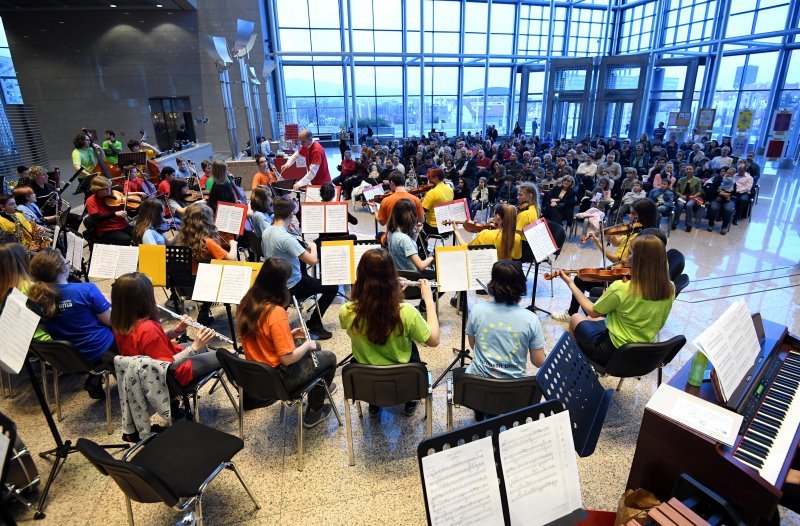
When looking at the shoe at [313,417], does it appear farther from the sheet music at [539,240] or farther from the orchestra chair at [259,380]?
the sheet music at [539,240]

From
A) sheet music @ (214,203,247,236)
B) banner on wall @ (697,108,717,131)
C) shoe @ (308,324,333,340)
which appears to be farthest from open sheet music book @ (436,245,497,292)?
banner on wall @ (697,108,717,131)

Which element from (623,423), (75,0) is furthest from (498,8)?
(623,423)

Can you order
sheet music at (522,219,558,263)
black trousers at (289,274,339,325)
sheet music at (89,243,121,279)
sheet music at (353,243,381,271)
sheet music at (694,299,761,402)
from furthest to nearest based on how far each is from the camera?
black trousers at (289,274,339,325) < sheet music at (522,219,558,263) < sheet music at (353,243,381,271) < sheet music at (89,243,121,279) < sheet music at (694,299,761,402)

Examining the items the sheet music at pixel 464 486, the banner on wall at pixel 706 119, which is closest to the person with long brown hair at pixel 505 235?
the sheet music at pixel 464 486

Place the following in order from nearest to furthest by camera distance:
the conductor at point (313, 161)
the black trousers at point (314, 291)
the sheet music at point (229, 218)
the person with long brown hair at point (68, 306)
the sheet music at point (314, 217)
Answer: the person with long brown hair at point (68, 306) → the black trousers at point (314, 291) → the sheet music at point (229, 218) → the sheet music at point (314, 217) → the conductor at point (313, 161)

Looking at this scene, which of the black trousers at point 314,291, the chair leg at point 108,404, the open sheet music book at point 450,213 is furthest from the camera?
the open sheet music book at point 450,213

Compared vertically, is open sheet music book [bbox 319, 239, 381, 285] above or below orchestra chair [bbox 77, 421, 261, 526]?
above

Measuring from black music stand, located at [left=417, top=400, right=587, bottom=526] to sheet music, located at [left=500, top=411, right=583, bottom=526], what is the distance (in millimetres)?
20

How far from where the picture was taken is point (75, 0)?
13.6 meters

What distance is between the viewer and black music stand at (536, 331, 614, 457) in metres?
2.15

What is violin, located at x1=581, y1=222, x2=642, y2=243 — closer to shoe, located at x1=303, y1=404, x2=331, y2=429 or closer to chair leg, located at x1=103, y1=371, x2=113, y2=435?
shoe, located at x1=303, y1=404, x2=331, y2=429

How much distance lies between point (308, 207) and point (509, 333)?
3.70 m

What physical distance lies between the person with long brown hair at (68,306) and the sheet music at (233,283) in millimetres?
829

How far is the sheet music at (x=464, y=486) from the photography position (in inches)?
54.5
